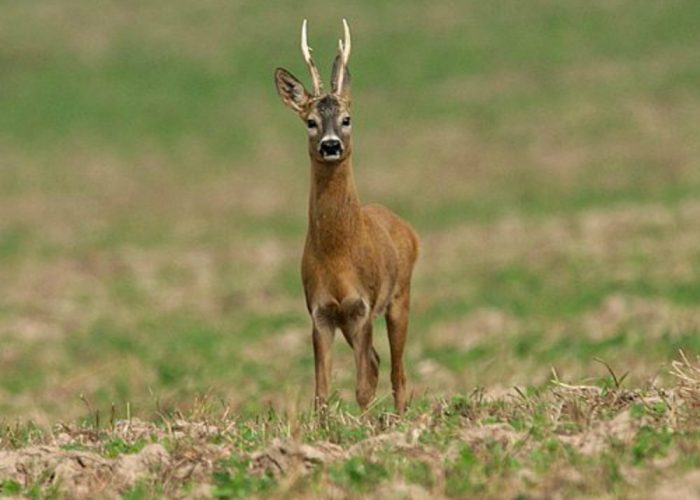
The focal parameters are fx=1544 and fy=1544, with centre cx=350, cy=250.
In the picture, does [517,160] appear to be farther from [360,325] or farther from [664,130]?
[360,325]

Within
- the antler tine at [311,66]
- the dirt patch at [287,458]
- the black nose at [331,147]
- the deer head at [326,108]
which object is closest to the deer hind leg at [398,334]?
the deer head at [326,108]

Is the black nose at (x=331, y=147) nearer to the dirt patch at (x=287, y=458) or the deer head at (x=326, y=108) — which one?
the deer head at (x=326, y=108)

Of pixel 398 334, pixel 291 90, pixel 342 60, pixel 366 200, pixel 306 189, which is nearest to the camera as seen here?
pixel 342 60

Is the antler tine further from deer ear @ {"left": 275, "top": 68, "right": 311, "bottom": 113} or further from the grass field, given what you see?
the grass field

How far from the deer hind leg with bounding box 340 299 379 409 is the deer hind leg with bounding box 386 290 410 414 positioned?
1.36 feet

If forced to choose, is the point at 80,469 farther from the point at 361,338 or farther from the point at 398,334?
the point at 398,334

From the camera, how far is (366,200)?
33688mm

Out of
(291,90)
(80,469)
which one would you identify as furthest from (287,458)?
(291,90)

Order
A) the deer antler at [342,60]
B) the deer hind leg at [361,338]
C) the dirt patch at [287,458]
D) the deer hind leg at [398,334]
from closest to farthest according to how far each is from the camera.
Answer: the dirt patch at [287,458] → the deer hind leg at [361,338] → the deer antler at [342,60] → the deer hind leg at [398,334]

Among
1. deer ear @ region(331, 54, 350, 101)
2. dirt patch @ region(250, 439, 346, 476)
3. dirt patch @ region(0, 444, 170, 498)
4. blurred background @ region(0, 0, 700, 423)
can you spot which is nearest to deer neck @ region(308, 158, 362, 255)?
deer ear @ region(331, 54, 350, 101)

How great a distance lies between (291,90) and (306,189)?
2548 centimetres

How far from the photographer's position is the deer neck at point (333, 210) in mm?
10297

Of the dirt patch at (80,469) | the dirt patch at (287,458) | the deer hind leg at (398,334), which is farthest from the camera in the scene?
the deer hind leg at (398,334)

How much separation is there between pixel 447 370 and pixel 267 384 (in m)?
1.92
